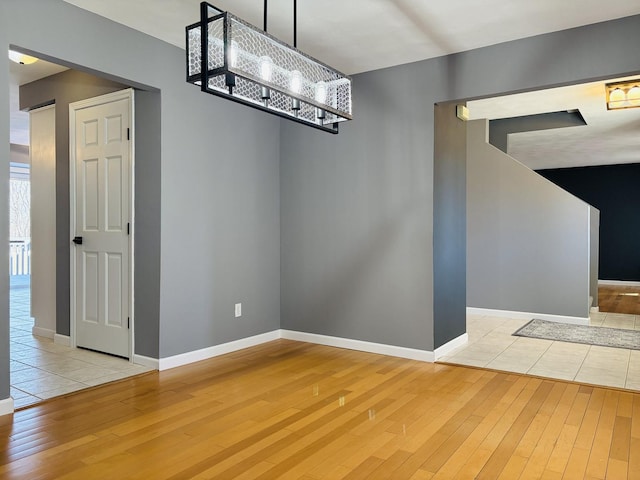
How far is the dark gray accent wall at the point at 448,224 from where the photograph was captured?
4148 millimetres

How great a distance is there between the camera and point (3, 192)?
9.32ft

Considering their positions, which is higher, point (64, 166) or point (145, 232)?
point (64, 166)

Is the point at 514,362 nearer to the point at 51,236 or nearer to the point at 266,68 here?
the point at 266,68

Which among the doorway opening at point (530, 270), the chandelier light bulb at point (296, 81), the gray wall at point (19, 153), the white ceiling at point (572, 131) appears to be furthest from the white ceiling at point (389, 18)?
the gray wall at point (19, 153)

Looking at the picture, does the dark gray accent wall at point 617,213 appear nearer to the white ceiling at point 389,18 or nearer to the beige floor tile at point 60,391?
the white ceiling at point 389,18

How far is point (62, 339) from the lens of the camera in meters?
4.55

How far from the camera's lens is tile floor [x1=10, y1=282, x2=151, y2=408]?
10.7 ft

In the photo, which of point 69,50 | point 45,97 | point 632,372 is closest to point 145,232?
point 69,50

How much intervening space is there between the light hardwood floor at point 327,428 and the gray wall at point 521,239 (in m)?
2.64

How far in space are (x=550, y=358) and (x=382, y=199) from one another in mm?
1979

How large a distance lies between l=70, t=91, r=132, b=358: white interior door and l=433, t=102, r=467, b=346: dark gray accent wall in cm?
254

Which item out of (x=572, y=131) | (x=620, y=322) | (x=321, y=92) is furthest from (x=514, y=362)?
(x=572, y=131)

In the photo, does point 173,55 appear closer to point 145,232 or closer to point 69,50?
point 69,50

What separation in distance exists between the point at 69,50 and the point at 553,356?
4.40 metres
